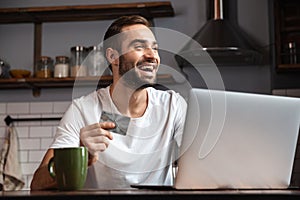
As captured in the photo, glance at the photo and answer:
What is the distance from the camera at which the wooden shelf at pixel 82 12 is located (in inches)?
158

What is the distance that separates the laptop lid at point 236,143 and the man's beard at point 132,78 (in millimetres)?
794

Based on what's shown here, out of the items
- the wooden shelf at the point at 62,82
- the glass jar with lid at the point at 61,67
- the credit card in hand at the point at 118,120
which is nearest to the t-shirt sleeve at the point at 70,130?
the credit card in hand at the point at 118,120

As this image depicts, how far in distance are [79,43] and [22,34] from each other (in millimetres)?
430

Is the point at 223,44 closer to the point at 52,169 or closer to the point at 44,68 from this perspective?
the point at 44,68

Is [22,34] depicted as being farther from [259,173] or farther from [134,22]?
[259,173]

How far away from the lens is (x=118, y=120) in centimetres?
252

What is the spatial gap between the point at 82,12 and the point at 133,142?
6.12ft

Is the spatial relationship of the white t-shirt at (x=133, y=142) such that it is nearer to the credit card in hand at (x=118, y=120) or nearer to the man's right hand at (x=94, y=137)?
the credit card in hand at (x=118, y=120)

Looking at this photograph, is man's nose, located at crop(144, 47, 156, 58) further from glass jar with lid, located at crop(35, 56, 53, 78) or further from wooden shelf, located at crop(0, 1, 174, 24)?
glass jar with lid, located at crop(35, 56, 53, 78)

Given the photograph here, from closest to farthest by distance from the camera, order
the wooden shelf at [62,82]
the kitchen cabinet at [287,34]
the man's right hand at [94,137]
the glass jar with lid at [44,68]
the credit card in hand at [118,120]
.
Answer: the man's right hand at [94,137] → the credit card in hand at [118,120] → the kitchen cabinet at [287,34] → the wooden shelf at [62,82] → the glass jar with lid at [44,68]

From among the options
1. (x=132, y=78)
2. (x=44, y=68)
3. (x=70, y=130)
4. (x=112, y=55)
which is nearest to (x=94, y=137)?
(x=70, y=130)
